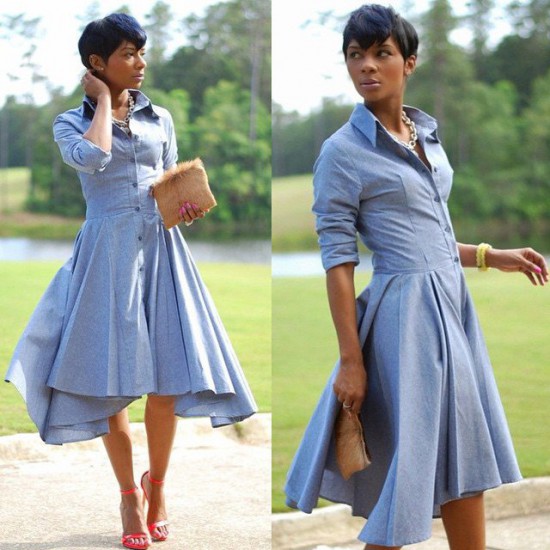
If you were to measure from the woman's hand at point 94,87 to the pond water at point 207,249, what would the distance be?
21.5ft

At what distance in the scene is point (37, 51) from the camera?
33.9ft

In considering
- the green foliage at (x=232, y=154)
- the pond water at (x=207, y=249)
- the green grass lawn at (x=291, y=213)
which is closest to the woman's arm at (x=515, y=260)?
the pond water at (x=207, y=249)

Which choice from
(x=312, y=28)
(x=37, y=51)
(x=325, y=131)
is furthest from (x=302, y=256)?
(x=37, y=51)

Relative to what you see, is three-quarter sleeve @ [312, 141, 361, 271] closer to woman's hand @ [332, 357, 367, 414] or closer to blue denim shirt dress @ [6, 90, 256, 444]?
woman's hand @ [332, 357, 367, 414]

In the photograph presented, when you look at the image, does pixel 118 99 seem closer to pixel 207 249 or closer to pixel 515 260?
pixel 515 260

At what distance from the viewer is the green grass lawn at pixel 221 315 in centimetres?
538

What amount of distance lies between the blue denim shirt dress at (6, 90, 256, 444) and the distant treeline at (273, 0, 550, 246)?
13.2 metres

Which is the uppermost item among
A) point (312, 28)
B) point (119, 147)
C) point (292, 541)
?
point (312, 28)

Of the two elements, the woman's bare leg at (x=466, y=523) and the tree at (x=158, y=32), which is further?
the tree at (x=158, y=32)

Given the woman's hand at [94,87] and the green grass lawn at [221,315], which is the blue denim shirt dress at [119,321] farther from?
the green grass lawn at [221,315]

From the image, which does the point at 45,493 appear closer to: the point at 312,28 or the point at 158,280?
the point at 158,280

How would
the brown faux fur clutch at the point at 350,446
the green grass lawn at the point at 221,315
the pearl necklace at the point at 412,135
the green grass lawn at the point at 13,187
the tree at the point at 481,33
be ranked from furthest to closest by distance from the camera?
1. the tree at the point at 481,33
2. the green grass lawn at the point at 13,187
3. the green grass lawn at the point at 221,315
4. the pearl necklace at the point at 412,135
5. the brown faux fur clutch at the point at 350,446

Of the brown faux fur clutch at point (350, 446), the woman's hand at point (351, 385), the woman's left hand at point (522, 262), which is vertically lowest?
the brown faux fur clutch at point (350, 446)

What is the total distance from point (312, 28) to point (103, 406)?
1479 centimetres
